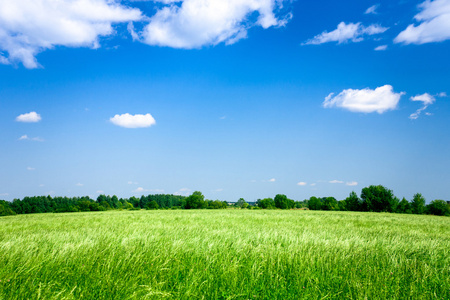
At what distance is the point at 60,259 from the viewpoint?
2.66 meters

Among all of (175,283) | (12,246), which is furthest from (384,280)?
(12,246)

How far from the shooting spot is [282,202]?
10450 cm

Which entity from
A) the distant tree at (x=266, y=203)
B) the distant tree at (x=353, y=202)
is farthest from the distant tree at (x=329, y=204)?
the distant tree at (x=266, y=203)

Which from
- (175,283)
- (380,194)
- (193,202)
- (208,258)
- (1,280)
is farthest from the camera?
(193,202)

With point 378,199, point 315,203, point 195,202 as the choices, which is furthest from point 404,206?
point 195,202

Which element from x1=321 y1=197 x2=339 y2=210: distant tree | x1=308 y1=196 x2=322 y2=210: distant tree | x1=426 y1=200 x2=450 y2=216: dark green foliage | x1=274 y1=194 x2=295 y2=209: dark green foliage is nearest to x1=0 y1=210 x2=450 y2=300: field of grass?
x1=426 y1=200 x2=450 y2=216: dark green foliage

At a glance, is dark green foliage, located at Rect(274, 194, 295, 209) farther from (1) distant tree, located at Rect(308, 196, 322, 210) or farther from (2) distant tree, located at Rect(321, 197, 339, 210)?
(2) distant tree, located at Rect(321, 197, 339, 210)

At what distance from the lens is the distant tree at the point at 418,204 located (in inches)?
2864

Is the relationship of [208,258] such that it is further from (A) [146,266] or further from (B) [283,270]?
(B) [283,270]

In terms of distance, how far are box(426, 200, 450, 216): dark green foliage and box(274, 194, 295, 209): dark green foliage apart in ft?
163

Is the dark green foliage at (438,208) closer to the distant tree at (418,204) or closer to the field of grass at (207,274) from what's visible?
the distant tree at (418,204)

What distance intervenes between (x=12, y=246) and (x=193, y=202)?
86259 millimetres

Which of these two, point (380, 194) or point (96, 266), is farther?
point (380, 194)

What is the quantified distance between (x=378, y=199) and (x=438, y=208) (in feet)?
51.3
